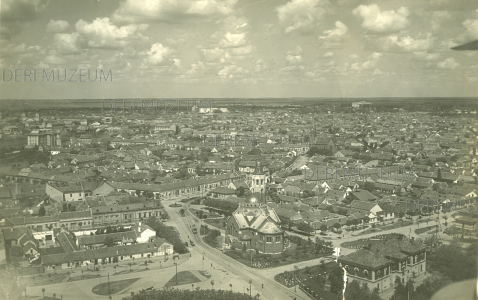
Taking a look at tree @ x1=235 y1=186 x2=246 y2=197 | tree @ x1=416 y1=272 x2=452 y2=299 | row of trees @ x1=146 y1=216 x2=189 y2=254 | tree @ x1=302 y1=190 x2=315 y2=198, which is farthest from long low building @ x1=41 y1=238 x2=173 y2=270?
tree @ x1=302 y1=190 x2=315 y2=198

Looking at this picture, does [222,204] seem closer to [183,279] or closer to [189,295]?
[183,279]

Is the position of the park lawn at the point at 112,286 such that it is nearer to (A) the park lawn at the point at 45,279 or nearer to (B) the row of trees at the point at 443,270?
(A) the park lawn at the point at 45,279

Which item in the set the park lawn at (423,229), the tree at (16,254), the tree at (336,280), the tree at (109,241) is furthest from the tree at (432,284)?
the tree at (16,254)

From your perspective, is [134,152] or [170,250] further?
[134,152]

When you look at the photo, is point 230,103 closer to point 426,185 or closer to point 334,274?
point 426,185

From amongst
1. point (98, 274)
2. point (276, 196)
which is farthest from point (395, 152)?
point (98, 274)

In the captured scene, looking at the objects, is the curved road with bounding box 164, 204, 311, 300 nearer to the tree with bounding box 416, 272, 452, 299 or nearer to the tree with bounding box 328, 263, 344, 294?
the tree with bounding box 328, 263, 344, 294
